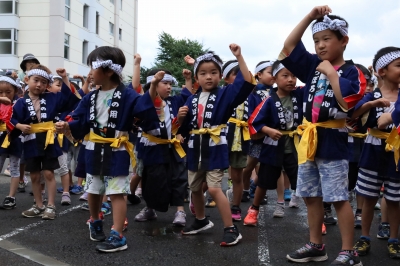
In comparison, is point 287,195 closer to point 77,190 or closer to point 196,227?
point 196,227

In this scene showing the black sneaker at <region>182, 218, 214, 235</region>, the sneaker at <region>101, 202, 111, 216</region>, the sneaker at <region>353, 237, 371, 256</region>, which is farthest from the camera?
the sneaker at <region>101, 202, 111, 216</region>

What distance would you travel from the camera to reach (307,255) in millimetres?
4004

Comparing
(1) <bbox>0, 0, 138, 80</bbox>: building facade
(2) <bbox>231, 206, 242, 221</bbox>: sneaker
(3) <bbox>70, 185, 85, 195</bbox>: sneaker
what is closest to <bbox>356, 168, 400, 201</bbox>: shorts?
(2) <bbox>231, 206, 242, 221</bbox>: sneaker

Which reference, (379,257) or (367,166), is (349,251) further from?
(367,166)

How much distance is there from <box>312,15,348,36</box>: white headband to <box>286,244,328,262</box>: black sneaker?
5.93ft

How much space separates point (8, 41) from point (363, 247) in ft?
86.8

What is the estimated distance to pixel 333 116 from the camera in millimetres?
3842

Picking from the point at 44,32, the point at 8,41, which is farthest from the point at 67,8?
the point at 8,41

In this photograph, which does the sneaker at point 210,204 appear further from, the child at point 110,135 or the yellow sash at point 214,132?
the child at point 110,135

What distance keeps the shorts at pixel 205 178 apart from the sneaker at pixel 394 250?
1.67 m

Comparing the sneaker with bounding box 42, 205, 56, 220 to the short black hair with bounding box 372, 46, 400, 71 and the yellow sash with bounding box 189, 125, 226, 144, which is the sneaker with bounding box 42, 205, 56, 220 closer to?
the yellow sash with bounding box 189, 125, 226, 144

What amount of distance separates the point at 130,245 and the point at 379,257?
2.29 metres

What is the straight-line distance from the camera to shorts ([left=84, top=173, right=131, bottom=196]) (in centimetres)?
444

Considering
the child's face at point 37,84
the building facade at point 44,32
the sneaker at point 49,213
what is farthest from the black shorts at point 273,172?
the building facade at point 44,32
